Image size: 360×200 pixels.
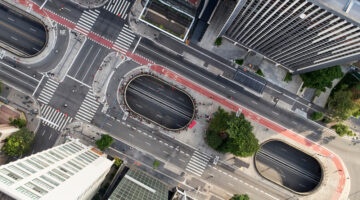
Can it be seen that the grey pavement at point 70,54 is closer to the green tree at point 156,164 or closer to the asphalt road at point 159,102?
the asphalt road at point 159,102

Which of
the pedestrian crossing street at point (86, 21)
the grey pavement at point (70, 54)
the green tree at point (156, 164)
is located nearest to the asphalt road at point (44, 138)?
the grey pavement at point (70, 54)

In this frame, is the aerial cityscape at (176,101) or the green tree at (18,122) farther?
the aerial cityscape at (176,101)

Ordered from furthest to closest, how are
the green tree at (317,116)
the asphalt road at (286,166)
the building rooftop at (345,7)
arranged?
1. the asphalt road at (286,166)
2. the green tree at (317,116)
3. the building rooftop at (345,7)

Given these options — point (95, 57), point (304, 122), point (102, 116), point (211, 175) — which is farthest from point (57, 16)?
point (304, 122)

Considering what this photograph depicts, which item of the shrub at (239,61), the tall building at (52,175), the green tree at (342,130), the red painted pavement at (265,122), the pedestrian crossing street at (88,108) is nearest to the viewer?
the tall building at (52,175)

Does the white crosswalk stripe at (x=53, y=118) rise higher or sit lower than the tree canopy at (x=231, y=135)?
lower
